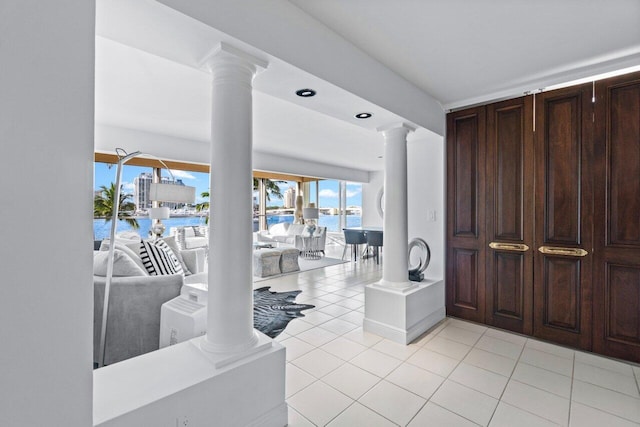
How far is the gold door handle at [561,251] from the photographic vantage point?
8.43 feet

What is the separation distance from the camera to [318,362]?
7.96ft

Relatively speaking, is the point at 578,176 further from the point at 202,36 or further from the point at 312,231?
the point at 312,231

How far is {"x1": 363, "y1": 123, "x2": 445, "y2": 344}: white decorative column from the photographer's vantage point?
2.90 metres

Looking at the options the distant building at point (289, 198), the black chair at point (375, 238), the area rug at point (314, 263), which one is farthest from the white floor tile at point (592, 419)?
the distant building at point (289, 198)

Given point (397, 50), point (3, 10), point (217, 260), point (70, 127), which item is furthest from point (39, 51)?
point (397, 50)

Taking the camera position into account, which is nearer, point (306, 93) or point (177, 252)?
point (306, 93)

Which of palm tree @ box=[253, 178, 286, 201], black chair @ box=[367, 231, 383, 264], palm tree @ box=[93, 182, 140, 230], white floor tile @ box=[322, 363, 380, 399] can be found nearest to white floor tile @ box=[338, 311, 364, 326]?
white floor tile @ box=[322, 363, 380, 399]

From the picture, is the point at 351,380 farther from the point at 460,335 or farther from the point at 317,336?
the point at 460,335

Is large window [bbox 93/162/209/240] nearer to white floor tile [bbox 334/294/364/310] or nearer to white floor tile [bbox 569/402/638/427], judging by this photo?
white floor tile [bbox 334/294/364/310]

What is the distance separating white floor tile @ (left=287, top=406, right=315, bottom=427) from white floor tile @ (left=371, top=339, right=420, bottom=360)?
41.6 inches

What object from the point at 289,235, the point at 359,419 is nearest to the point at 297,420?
the point at 359,419

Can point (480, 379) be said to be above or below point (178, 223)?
below

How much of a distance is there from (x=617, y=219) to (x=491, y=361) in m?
1.58

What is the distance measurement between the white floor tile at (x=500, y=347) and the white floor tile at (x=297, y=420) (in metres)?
1.80
